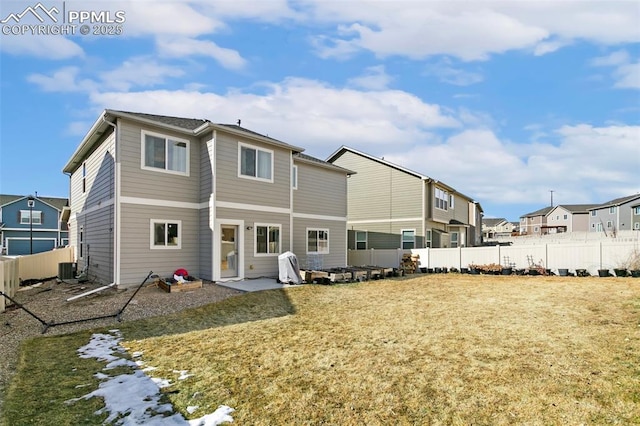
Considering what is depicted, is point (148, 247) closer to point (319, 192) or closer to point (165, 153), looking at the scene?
point (165, 153)

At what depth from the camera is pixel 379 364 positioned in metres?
4.98

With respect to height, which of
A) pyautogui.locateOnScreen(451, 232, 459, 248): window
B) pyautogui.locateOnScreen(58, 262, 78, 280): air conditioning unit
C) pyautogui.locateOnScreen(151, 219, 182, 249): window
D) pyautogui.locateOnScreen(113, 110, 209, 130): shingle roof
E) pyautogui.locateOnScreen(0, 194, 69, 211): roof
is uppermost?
pyautogui.locateOnScreen(113, 110, 209, 130): shingle roof

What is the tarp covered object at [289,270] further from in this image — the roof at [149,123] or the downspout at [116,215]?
the downspout at [116,215]

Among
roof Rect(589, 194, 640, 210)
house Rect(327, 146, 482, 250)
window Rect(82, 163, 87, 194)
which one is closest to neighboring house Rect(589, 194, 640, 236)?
roof Rect(589, 194, 640, 210)

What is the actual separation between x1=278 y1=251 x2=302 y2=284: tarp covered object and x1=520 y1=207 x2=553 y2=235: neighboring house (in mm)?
68286

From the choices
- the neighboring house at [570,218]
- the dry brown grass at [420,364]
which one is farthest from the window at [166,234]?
the neighboring house at [570,218]

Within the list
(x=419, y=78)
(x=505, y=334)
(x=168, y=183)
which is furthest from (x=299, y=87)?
(x=505, y=334)

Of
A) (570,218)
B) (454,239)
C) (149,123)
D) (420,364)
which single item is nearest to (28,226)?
(149,123)

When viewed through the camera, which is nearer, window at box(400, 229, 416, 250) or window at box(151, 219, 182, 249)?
window at box(151, 219, 182, 249)

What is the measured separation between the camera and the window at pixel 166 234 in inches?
465

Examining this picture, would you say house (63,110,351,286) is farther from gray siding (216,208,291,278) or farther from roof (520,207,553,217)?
roof (520,207,553,217)

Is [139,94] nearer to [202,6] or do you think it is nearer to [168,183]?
[168,183]

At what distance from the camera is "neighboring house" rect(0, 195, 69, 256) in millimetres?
34438

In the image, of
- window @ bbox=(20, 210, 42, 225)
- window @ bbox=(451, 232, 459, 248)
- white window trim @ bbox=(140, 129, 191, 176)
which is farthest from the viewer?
window @ bbox=(20, 210, 42, 225)
